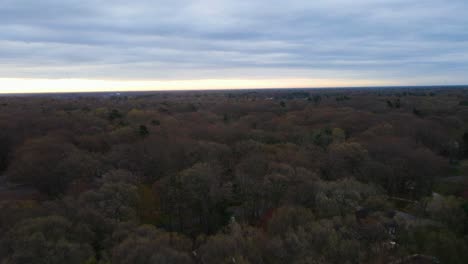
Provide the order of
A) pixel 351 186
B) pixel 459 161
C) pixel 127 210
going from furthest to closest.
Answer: pixel 459 161, pixel 351 186, pixel 127 210

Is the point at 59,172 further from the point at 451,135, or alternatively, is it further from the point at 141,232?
the point at 451,135

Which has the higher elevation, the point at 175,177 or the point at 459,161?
the point at 175,177

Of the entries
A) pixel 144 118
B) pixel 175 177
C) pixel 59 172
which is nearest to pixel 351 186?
pixel 175 177

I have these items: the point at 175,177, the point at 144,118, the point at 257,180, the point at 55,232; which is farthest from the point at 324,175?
the point at 144,118

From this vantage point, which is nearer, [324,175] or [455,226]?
[455,226]

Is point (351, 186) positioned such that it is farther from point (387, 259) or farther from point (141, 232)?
point (141, 232)

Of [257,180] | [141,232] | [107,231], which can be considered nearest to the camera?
[141,232]
